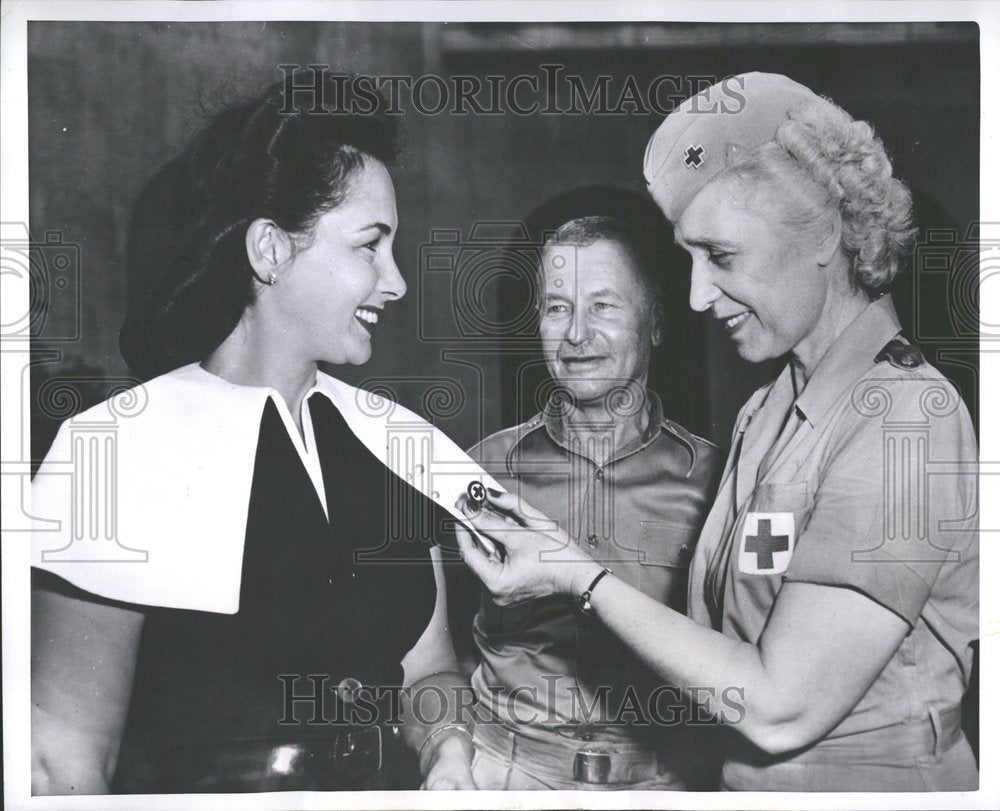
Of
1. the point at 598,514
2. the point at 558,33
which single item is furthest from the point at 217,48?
the point at 598,514

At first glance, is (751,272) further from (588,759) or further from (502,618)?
(588,759)

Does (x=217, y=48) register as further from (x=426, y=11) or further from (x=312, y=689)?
(x=312, y=689)

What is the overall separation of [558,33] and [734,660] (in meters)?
1.77

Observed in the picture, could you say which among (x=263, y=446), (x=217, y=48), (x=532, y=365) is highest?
(x=217, y=48)

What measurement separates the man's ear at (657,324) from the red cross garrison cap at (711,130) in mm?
245

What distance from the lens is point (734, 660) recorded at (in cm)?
260

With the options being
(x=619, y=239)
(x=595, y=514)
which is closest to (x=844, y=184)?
(x=619, y=239)

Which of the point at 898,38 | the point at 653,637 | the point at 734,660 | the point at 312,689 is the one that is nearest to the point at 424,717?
the point at 312,689

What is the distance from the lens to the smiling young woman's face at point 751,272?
2.64m

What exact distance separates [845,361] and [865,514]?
41 centimetres

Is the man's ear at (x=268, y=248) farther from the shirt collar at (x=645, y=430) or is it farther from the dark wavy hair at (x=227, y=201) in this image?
the shirt collar at (x=645, y=430)

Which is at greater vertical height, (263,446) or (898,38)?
(898,38)

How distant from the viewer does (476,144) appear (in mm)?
2729

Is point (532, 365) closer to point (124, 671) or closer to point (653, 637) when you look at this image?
point (653, 637)
